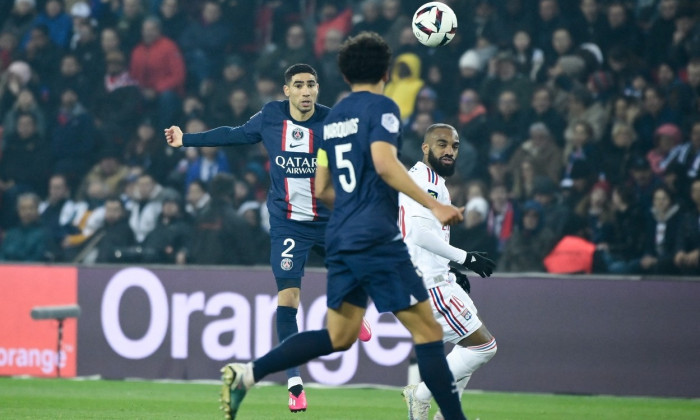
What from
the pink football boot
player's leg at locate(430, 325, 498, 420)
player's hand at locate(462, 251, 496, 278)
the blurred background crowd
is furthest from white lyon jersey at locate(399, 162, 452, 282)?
the blurred background crowd

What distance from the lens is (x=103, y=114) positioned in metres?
16.2

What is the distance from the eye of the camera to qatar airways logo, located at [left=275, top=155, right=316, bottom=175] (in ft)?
27.7

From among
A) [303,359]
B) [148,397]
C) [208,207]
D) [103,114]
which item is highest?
[103,114]

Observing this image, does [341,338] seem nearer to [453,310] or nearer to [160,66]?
[453,310]

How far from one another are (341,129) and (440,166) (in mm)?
1763

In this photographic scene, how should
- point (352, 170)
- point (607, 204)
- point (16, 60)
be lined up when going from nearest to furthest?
1. point (352, 170)
2. point (607, 204)
3. point (16, 60)

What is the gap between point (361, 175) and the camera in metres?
6.09

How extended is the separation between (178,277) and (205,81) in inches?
197

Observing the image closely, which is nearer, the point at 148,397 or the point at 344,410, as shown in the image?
the point at 344,410

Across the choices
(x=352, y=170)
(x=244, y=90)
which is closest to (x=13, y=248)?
(x=244, y=90)

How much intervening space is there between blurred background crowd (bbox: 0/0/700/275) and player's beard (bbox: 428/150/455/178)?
4615 millimetres

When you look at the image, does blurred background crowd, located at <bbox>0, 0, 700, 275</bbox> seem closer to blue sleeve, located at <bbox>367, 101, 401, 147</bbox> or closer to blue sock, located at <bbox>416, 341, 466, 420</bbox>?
blue sock, located at <bbox>416, 341, 466, 420</bbox>

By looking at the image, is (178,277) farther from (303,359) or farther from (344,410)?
(303,359)

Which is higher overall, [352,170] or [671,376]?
[352,170]
